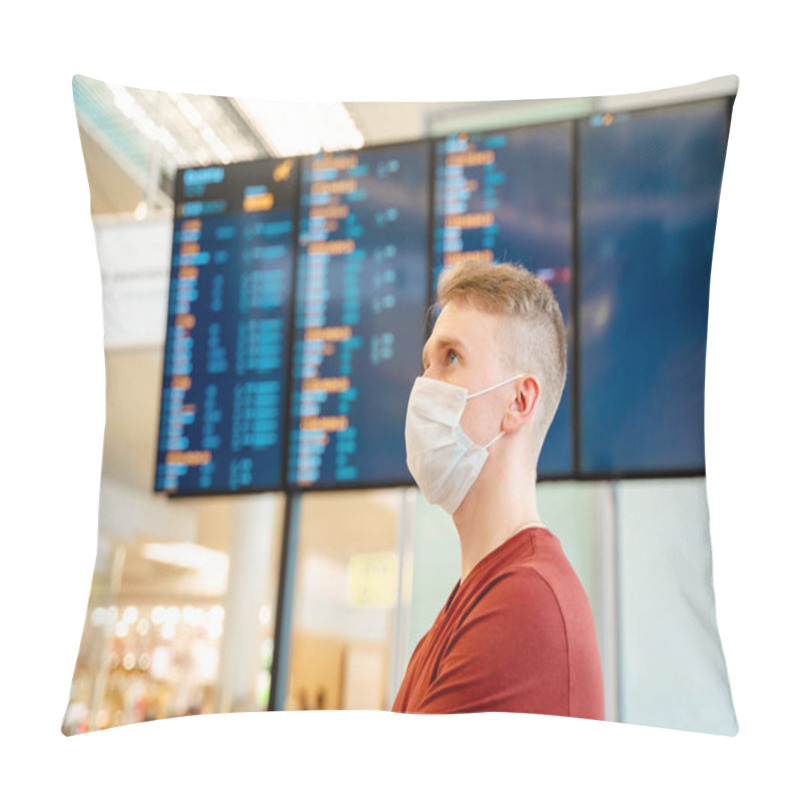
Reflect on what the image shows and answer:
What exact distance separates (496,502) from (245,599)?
366mm

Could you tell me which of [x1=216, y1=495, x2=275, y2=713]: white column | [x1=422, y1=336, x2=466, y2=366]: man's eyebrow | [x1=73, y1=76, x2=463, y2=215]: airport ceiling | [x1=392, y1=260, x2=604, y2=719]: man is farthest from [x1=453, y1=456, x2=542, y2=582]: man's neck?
[x1=73, y1=76, x2=463, y2=215]: airport ceiling

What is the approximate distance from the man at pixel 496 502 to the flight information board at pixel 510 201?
2 centimetres

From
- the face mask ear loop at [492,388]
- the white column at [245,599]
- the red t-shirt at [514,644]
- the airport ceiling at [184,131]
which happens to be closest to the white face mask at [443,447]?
the face mask ear loop at [492,388]

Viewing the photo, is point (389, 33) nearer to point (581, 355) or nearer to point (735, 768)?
point (581, 355)

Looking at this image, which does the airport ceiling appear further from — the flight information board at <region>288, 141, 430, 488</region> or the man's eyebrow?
the man's eyebrow

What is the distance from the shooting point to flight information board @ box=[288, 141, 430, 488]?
136 centimetres

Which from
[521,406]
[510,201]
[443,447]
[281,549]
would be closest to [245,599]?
[281,549]

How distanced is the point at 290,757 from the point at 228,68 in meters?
1.09

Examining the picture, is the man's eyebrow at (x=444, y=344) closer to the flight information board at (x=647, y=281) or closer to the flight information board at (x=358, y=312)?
the flight information board at (x=358, y=312)

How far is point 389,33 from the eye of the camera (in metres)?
1.65

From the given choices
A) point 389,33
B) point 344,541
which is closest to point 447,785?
point 344,541

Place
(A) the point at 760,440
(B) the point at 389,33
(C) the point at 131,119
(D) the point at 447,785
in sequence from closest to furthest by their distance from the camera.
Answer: (D) the point at 447,785
(A) the point at 760,440
(C) the point at 131,119
(B) the point at 389,33

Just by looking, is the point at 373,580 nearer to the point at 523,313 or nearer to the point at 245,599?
the point at 245,599

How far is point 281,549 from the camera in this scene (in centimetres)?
136
